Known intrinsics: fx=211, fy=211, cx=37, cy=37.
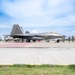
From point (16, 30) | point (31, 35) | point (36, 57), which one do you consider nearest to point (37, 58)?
point (36, 57)

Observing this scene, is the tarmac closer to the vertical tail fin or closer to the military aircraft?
the military aircraft

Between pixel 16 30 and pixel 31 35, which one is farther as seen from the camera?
pixel 16 30

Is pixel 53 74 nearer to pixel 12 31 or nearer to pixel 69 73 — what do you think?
pixel 69 73

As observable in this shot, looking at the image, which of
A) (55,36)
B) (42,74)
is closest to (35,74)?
(42,74)

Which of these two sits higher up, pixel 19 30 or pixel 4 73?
pixel 19 30

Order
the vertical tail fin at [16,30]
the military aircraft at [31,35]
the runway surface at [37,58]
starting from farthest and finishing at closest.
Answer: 1. the vertical tail fin at [16,30]
2. the military aircraft at [31,35]
3. the runway surface at [37,58]

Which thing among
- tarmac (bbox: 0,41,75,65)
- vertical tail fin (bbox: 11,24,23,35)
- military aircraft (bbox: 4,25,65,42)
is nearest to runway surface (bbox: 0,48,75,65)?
tarmac (bbox: 0,41,75,65)

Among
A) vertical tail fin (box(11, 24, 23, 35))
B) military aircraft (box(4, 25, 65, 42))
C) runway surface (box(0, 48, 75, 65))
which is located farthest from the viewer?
vertical tail fin (box(11, 24, 23, 35))

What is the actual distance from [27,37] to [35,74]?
8379cm

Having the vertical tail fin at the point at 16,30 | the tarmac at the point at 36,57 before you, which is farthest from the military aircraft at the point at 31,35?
the tarmac at the point at 36,57

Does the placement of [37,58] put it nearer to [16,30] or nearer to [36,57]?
[36,57]

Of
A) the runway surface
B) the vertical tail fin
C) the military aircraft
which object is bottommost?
the runway surface

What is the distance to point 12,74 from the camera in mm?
6633

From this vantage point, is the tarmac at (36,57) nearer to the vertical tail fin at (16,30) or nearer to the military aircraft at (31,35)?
the military aircraft at (31,35)
